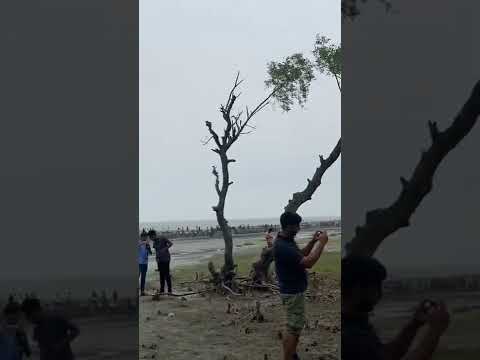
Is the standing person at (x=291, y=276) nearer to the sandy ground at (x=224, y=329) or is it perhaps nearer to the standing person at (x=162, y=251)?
the sandy ground at (x=224, y=329)

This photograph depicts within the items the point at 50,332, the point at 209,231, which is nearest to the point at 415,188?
the point at 50,332

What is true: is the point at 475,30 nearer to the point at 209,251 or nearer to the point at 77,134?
the point at 77,134

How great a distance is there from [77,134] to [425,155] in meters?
2.26

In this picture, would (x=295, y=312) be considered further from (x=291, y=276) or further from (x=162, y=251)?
(x=162, y=251)

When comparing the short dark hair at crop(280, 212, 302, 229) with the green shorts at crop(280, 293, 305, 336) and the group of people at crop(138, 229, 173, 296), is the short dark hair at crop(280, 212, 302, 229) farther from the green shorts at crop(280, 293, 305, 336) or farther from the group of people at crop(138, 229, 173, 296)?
the group of people at crop(138, 229, 173, 296)

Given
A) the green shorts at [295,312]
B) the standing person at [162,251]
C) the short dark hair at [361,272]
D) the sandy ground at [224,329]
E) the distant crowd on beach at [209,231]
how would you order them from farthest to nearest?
the distant crowd on beach at [209,231] < the standing person at [162,251] < the sandy ground at [224,329] < the green shorts at [295,312] < the short dark hair at [361,272]

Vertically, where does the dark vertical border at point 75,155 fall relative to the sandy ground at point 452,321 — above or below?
above

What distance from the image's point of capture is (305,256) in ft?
13.3

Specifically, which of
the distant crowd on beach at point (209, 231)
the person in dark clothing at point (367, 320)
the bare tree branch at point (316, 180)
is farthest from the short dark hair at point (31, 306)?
the distant crowd on beach at point (209, 231)

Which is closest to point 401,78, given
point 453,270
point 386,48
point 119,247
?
point 386,48

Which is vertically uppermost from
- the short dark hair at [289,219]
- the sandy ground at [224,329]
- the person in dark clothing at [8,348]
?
the short dark hair at [289,219]

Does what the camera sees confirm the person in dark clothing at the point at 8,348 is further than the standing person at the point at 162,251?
No

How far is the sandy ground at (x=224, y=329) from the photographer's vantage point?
547 cm

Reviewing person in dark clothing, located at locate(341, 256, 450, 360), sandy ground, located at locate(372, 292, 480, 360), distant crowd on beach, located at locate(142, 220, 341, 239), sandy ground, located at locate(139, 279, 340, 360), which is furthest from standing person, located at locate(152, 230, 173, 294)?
distant crowd on beach, located at locate(142, 220, 341, 239)
